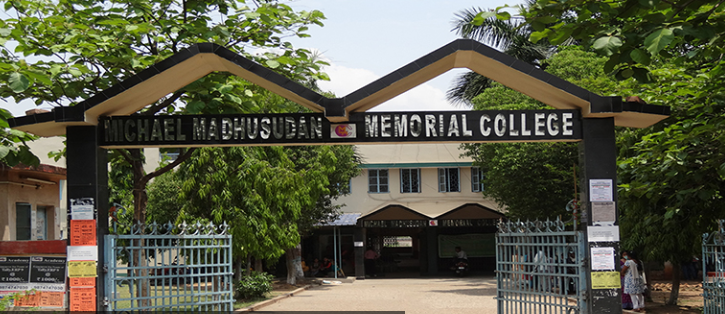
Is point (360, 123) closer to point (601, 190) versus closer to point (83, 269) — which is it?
point (601, 190)

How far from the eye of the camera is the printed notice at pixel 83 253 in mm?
8516

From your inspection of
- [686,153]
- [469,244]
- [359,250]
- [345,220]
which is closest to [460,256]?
[469,244]

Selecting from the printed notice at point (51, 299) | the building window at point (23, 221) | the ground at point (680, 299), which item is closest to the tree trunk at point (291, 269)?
the building window at point (23, 221)

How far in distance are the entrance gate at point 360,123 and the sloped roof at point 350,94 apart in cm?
1

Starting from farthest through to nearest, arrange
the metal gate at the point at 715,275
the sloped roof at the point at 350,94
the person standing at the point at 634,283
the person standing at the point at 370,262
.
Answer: the person standing at the point at 370,262, the person standing at the point at 634,283, the metal gate at the point at 715,275, the sloped roof at the point at 350,94

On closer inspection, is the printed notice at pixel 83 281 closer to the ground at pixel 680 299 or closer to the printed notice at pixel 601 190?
the printed notice at pixel 601 190

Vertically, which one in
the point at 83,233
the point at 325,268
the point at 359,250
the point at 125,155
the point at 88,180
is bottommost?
the point at 325,268

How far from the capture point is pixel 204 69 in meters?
8.95

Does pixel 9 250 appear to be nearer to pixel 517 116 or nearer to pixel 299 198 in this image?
pixel 517 116

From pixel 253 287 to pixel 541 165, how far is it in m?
11.0

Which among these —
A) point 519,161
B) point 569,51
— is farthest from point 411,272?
point 569,51

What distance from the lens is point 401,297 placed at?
21109mm

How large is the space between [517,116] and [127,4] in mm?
6437

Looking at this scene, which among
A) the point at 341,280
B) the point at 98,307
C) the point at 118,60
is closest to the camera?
the point at 98,307
